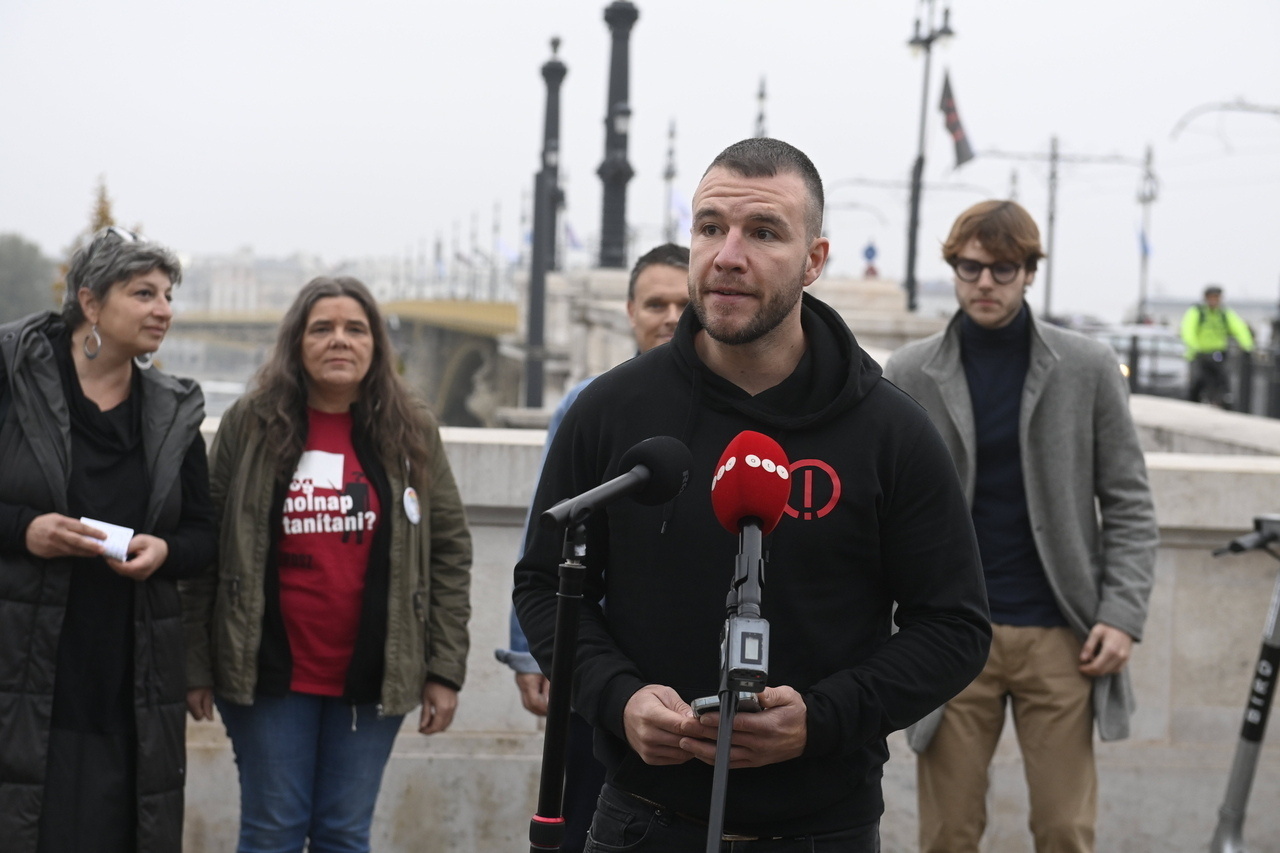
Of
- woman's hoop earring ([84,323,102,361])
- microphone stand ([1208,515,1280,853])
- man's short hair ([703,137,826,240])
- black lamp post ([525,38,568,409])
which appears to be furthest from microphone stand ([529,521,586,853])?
black lamp post ([525,38,568,409])

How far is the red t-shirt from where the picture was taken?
4.10 meters

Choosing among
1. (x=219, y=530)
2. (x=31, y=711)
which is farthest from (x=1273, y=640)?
(x=31, y=711)

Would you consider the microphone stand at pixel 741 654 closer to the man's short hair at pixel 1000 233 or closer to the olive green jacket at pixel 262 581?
the olive green jacket at pixel 262 581

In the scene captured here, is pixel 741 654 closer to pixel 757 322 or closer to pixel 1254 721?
pixel 757 322

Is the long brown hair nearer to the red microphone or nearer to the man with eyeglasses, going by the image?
the man with eyeglasses

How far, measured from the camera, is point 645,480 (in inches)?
88.4

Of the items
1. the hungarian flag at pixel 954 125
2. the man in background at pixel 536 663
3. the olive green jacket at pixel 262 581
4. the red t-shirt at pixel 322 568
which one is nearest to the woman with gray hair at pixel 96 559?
the olive green jacket at pixel 262 581

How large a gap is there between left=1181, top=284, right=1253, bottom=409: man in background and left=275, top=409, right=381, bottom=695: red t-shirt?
19719mm

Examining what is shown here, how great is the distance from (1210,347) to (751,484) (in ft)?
70.0

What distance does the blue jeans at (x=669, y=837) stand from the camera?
2514mm

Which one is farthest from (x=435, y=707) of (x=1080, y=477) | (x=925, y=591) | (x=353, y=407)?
(x=925, y=591)

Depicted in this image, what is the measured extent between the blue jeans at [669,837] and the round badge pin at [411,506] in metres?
1.70

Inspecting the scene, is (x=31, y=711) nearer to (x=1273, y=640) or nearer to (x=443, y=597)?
(x=443, y=597)

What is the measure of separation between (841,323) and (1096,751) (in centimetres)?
314
